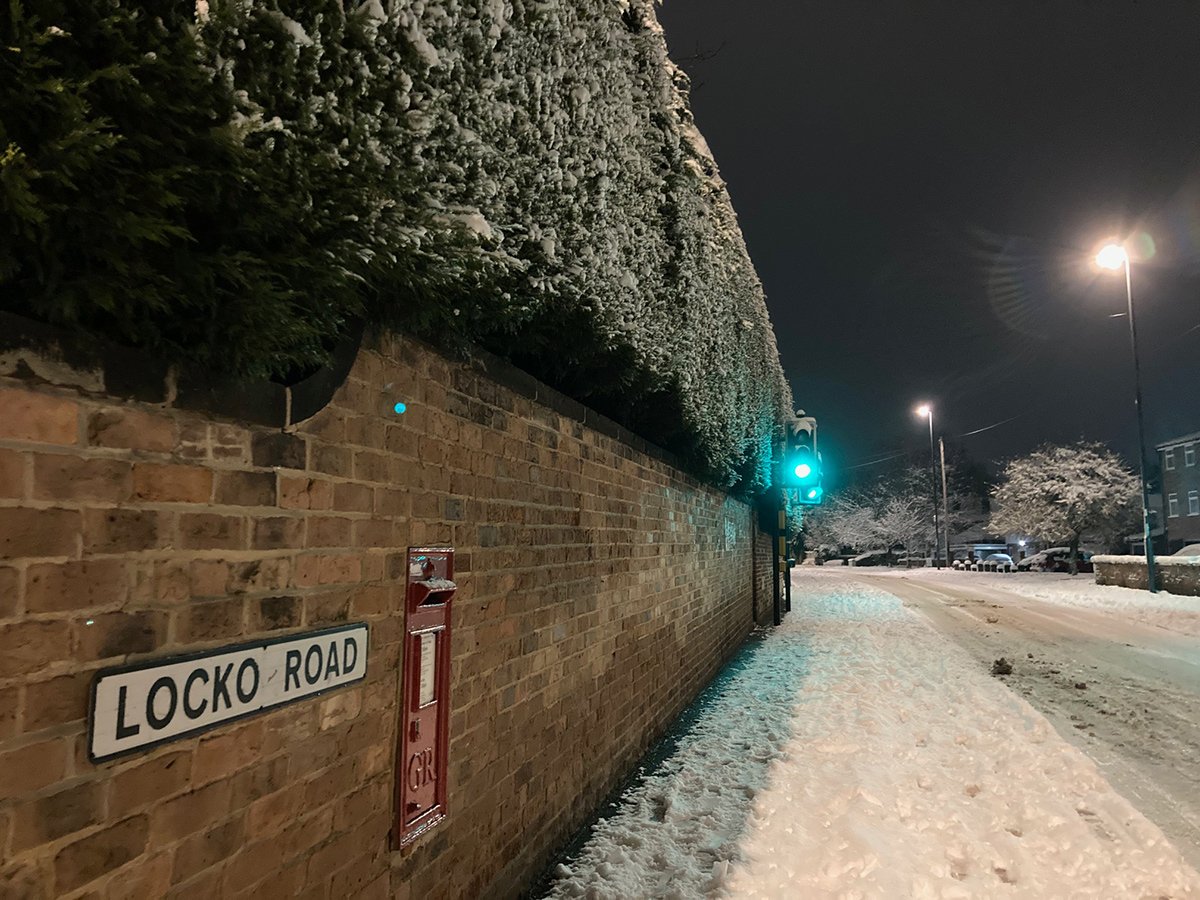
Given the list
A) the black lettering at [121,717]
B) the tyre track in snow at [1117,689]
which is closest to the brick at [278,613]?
the black lettering at [121,717]

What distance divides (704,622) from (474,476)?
5.49 m

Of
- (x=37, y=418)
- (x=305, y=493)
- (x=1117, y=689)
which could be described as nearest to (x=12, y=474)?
(x=37, y=418)

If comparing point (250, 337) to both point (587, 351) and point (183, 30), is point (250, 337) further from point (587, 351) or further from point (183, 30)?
point (587, 351)

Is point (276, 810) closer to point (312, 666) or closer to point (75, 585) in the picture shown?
point (312, 666)

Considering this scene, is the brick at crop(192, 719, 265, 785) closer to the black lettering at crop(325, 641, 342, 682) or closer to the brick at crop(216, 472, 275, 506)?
the black lettering at crop(325, 641, 342, 682)

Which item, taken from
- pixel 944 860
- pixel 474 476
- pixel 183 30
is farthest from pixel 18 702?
pixel 944 860

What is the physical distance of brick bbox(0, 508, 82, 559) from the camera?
133 cm

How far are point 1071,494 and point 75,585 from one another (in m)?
48.5

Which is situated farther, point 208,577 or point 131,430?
point 208,577

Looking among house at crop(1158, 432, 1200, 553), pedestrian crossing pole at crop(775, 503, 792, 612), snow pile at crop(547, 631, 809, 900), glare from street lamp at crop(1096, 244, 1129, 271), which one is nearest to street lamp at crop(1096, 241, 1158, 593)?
glare from street lamp at crop(1096, 244, 1129, 271)

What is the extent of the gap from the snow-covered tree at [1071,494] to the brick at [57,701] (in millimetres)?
46965

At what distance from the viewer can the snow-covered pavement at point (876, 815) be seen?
3.48m

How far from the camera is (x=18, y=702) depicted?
4.37 feet

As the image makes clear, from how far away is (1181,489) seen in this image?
50.6 meters
